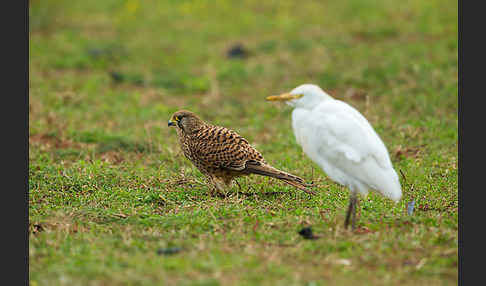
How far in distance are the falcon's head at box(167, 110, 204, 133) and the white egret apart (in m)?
1.79

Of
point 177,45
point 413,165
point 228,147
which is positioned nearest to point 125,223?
point 228,147

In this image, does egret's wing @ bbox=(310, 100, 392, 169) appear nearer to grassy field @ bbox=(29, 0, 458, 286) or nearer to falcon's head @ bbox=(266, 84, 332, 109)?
falcon's head @ bbox=(266, 84, 332, 109)

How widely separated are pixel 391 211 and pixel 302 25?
31.7 feet

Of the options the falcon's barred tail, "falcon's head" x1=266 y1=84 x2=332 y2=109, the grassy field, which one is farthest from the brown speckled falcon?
"falcon's head" x1=266 y1=84 x2=332 y2=109

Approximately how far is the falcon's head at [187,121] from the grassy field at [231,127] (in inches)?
25.0

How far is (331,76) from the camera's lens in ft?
38.6

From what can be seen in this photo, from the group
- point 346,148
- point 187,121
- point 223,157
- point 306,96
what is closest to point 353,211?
point 346,148

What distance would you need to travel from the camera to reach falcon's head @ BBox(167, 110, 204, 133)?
7156mm

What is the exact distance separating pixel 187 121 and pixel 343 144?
2.37 metres

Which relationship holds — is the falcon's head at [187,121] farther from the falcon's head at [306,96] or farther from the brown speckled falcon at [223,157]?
the falcon's head at [306,96]

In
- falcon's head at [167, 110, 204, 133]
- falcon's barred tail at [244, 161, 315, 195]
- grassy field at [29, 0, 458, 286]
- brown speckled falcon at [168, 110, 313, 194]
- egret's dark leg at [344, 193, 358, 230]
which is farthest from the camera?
falcon's head at [167, 110, 204, 133]

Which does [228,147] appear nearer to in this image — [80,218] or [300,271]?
[80,218]

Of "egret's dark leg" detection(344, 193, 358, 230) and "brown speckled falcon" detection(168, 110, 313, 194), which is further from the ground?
"brown speckled falcon" detection(168, 110, 313, 194)

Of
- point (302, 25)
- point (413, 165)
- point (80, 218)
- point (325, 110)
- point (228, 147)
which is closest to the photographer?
point (325, 110)
